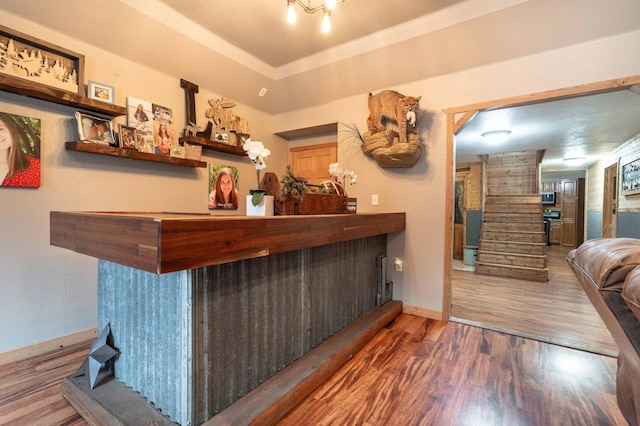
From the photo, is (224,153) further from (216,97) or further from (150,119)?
(150,119)

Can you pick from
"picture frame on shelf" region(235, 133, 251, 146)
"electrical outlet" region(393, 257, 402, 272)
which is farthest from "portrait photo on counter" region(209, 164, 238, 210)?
"electrical outlet" region(393, 257, 402, 272)

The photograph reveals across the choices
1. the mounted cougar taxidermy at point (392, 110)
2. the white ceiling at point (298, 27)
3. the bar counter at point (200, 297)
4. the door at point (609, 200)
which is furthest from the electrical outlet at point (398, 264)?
the door at point (609, 200)

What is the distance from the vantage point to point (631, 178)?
4.89 m

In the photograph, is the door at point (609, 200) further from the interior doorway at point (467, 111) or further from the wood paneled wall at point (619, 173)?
the interior doorway at point (467, 111)

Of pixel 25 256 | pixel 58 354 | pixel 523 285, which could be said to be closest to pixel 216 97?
pixel 25 256

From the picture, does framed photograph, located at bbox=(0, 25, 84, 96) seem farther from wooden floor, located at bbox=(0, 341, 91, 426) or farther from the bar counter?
wooden floor, located at bbox=(0, 341, 91, 426)

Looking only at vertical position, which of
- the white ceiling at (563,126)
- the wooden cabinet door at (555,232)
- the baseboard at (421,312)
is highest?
the white ceiling at (563,126)

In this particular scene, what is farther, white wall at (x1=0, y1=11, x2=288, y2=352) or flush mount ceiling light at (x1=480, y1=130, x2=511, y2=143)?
flush mount ceiling light at (x1=480, y1=130, x2=511, y2=143)

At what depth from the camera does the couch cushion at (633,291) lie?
2.27 ft

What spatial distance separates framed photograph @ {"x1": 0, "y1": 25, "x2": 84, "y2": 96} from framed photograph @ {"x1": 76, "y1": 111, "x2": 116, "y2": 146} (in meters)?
0.19

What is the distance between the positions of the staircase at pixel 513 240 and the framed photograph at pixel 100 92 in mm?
5694

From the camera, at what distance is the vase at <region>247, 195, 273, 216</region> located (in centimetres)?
172

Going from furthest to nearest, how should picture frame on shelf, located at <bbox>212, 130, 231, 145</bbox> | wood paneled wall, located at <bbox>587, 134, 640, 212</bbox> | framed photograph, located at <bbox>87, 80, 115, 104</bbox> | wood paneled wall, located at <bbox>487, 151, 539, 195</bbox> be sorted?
1. wood paneled wall, located at <bbox>487, 151, 539, 195</bbox>
2. wood paneled wall, located at <bbox>587, 134, 640, 212</bbox>
3. picture frame on shelf, located at <bbox>212, 130, 231, 145</bbox>
4. framed photograph, located at <bbox>87, 80, 115, 104</bbox>

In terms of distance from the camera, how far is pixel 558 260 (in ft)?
21.7
